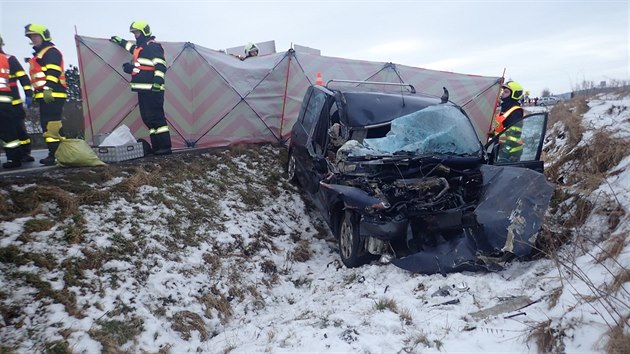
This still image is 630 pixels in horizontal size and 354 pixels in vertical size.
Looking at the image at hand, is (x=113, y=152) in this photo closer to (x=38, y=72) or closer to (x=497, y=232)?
(x=38, y=72)

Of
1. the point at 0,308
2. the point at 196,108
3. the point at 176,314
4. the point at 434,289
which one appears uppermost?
the point at 196,108

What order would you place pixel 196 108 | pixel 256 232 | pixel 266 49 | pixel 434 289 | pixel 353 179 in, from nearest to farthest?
pixel 434 289 < pixel 353 179 < pixel 256 232 < pixel 196 108 < pixel 266 49

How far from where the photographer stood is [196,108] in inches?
330

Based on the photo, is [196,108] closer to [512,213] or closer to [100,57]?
[100,57]

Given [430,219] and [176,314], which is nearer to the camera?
[176,314]

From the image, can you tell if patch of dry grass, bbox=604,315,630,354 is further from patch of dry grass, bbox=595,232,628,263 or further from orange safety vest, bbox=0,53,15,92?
orange safety vest, bbox=0,53,15,92

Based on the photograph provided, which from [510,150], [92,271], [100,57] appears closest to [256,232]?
[92,271]

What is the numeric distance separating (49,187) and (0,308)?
189cm

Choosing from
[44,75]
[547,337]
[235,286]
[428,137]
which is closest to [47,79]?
[44,75]

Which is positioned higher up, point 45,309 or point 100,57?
point 100,57

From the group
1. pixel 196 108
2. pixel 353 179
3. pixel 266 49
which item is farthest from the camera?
pixel 266 49

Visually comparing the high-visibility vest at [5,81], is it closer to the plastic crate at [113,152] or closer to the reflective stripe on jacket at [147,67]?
the plastic crate at [113,152]

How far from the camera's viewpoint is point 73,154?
18.2 ft

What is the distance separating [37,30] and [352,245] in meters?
5.97
